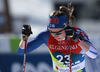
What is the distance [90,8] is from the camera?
19297 mm

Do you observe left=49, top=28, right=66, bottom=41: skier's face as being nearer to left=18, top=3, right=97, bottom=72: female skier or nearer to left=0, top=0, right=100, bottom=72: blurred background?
left=18, top=3, right=97, bottom=72: female skier

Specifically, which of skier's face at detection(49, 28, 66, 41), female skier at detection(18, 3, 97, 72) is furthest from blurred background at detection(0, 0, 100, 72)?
skier's face at detection(49, 28, 66, 41)

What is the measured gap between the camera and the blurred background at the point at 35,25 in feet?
16.9

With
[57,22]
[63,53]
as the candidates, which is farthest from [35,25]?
[57,22]

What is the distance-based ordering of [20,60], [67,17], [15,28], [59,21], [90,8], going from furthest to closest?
[90,8] < [15,28] < [20,60] < [67,17] < [59,21]

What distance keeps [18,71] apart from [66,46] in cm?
225

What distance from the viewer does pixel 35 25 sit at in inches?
781

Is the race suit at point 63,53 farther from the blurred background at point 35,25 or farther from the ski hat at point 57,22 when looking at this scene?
the blurred background at point 35,25

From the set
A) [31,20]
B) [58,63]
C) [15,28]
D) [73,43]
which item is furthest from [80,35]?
[31,20]

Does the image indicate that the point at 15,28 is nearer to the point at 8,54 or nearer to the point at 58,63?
the point at 8,54

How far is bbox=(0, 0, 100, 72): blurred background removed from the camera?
5.15 metres

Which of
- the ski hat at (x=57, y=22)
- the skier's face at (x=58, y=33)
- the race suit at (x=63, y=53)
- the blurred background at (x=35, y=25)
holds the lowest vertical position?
the blurred background at (x=35, y=25)

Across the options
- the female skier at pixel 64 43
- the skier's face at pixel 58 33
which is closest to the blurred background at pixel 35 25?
the female skier at pixel 64 43

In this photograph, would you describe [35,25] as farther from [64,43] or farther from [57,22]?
[57,22]
